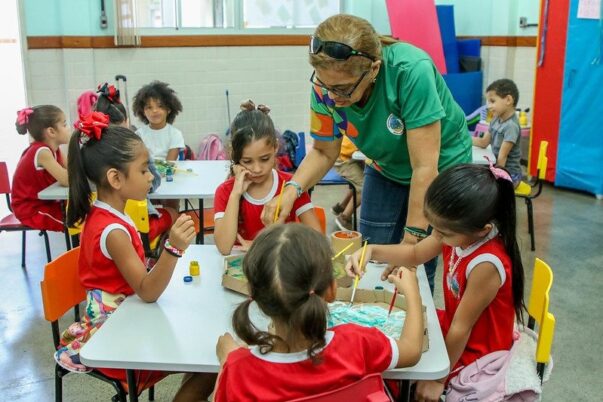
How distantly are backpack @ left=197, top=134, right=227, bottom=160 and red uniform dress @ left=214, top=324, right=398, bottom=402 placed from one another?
4710 millimetres

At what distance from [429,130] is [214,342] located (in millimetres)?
873

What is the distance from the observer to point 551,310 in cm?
342

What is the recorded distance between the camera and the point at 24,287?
12.2 ft

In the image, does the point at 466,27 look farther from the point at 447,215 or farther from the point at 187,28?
the point at 447,215

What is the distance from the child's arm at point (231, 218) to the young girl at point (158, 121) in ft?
5.92

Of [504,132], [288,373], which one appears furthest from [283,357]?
[504,132]

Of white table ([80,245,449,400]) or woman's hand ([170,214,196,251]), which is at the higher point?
woman's hand ([170,214,196,251])

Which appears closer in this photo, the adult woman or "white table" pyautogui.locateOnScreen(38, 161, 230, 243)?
the adult woman

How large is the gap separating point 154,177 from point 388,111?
5.12ft

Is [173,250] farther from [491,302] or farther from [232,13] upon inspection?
[232,13]

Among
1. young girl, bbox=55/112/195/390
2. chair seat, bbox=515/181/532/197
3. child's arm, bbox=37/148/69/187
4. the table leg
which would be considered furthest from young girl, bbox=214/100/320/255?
chair seat, bbox=515/181/532/197

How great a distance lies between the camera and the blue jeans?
89.4 inches

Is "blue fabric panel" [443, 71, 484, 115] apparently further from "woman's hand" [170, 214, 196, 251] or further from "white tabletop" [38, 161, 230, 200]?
"woman's hand" [170, 214, 196, 251]

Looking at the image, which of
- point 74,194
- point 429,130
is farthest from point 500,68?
point 74,194
